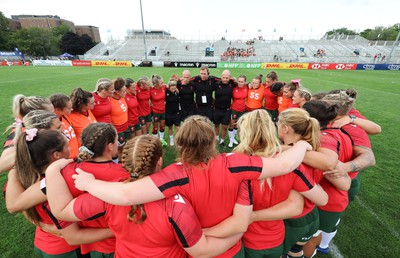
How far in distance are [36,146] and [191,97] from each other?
4.87 meters

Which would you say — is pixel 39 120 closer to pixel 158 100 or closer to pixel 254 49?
pixel 158 100

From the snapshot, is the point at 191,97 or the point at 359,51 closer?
the point at 191,97

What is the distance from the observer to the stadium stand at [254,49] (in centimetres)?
4156

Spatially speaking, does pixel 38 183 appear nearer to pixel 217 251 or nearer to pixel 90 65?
pixel 217 251

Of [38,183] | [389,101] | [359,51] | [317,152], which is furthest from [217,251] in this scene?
[359,51]

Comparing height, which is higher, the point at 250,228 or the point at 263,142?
the point at 263,142

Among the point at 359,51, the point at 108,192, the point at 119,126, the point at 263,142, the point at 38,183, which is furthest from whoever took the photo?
the point at 359,51

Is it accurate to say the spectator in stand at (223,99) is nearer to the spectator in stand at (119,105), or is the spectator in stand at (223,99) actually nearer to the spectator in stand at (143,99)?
the spectator in stand at (143,99)

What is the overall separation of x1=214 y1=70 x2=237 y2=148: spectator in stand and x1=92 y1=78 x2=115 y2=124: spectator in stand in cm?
304

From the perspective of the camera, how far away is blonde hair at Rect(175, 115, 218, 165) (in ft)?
4.88

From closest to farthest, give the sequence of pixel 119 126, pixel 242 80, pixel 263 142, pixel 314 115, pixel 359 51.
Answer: pixel 263 142, pixel 314 115, pixel 119 126, pixel 242 80, pixel 359 51

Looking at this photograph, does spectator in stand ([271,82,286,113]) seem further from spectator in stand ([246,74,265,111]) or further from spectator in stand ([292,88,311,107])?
spectator in stand ([292,88,311,107])

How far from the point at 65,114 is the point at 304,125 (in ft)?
11.2

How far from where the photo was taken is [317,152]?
1817mm
